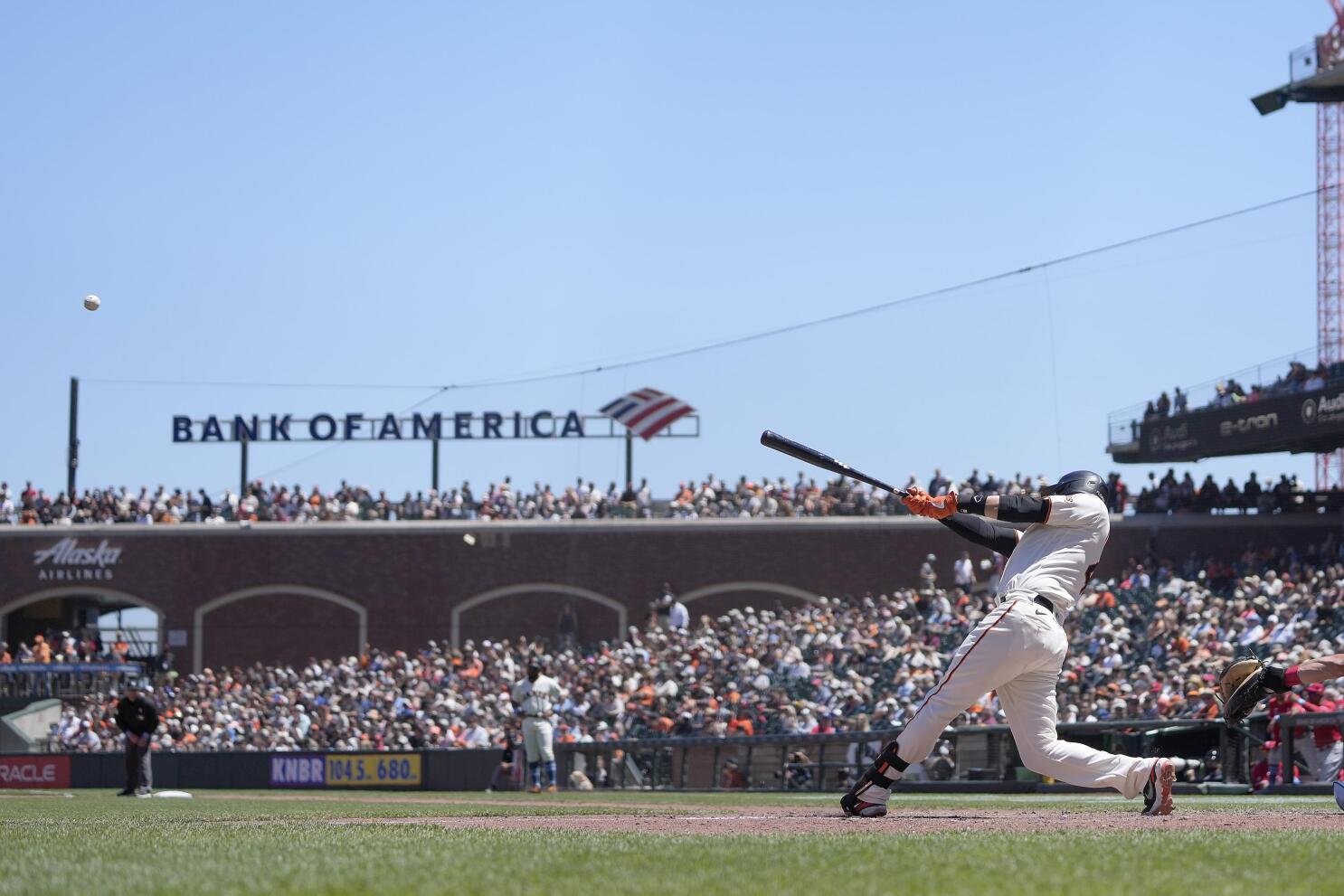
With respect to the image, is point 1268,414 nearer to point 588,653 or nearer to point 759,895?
point 588,653

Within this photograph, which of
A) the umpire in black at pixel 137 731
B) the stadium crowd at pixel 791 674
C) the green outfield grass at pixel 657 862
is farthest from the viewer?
the stadium crowd at pixel 791 674

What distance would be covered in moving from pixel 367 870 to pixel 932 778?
14.2 metres

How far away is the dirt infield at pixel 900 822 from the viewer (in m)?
8.45

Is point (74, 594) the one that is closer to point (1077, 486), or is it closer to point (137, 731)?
point (137, 731)

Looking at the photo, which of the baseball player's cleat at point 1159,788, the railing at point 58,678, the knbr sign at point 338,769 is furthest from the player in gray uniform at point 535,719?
the railing at point 58,678

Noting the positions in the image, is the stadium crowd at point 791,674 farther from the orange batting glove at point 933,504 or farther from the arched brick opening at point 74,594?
the orange batting glove at point 933,504

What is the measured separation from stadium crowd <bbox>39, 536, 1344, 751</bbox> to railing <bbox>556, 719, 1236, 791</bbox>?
2325mm

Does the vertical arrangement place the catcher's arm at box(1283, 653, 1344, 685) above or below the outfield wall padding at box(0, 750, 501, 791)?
above

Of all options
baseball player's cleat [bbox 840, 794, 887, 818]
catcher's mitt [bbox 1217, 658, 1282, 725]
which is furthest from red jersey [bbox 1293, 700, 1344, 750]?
baseball player's cleat [bbox 840, 794, 887, 818]

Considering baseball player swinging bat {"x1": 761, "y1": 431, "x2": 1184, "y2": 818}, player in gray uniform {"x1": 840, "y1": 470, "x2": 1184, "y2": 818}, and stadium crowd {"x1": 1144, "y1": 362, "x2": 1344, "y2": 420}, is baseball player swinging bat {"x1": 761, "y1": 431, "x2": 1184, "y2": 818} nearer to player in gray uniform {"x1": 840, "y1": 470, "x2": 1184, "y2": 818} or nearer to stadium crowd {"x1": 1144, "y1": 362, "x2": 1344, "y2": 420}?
player in gray uniform {"x1": 840, "y1": 470, "x2": 1184, "y2": 818}

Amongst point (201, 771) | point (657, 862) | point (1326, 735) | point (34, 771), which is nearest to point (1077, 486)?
point (657, 862)

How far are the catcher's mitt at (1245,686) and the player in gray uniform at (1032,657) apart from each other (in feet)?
1.50

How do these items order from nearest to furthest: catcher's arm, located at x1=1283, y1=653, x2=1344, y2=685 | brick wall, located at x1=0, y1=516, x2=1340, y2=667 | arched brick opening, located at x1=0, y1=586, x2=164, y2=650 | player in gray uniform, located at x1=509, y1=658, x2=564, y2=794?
catcher's arm, located at x1=1283, y1=653, x2=1344, y2=685, player in gray uniform, located at x1=509, y1=658, x2=564, y2=794, brick wall, located at x1=0, y1=516, x2=1340, y2=667, arched brick opening, located at x1=0, y1=586, x2=164, y2=650

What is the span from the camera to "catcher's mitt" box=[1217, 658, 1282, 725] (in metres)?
9.02
